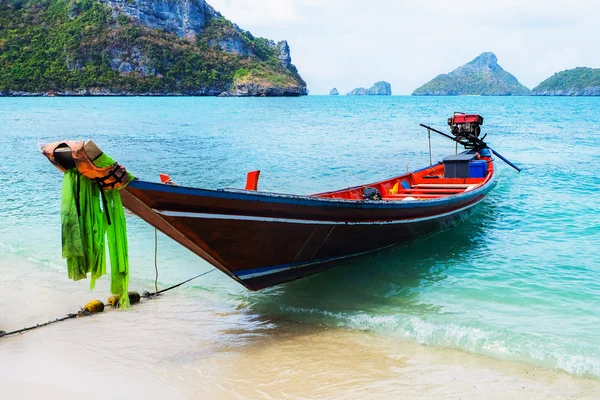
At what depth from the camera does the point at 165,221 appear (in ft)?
19.3

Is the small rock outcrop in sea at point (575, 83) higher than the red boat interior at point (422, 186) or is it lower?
higher

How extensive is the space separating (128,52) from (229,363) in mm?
126687

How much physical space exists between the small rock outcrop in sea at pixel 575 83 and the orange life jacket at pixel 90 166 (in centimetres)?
19819

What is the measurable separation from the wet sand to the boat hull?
0.94 meters

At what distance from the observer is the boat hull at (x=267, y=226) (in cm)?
584

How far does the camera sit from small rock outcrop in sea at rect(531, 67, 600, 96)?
176m

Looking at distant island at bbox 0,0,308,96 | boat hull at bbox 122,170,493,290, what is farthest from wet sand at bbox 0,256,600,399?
distant island at bbox 0,0,308,96

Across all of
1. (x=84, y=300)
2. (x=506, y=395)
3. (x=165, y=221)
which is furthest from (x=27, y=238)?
(x=506, y=395)

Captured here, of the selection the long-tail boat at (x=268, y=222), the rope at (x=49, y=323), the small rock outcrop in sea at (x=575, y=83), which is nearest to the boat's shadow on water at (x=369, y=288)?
the long-tail boat at (x=268, y=222)

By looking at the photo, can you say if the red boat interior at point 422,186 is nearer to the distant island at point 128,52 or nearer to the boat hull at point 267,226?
the boat hull at point 267,226

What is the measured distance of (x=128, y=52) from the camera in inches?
4774

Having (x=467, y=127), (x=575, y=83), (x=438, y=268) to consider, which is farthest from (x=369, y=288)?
(x=575, y=83)

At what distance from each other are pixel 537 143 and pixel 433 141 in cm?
601

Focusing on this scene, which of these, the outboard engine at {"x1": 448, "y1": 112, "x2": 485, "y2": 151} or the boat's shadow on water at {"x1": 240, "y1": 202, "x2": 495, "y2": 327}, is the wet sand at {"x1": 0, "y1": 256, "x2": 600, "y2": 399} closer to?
the boat's shadow on water at {"x1": 240, "y1": 202, "x2": 495, "y2": 327}
